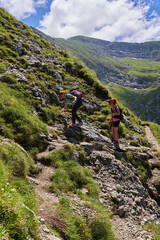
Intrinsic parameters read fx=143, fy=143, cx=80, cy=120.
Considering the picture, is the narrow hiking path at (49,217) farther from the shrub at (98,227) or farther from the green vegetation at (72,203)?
Result: the shrub at (98,227)

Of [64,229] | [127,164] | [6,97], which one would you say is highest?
[6,97]

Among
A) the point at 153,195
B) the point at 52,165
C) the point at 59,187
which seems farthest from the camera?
the point at 153,195

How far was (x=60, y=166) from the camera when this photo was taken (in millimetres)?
9641

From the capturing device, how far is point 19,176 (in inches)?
275

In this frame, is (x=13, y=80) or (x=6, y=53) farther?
(x=6, y=53)

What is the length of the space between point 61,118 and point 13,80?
591 centimetres

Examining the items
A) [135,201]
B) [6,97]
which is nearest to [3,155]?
[6,97]

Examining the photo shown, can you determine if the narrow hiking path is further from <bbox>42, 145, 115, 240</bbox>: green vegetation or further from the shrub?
the shrub

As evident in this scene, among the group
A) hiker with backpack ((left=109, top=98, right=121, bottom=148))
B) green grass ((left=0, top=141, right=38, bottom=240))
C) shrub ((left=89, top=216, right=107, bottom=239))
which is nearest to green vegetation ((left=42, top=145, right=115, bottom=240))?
shrub ((left=89, top=216, right=107, bottom=239))

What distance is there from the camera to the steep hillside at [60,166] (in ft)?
19.3

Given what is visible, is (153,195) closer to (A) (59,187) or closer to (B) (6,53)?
(A) (59,187)

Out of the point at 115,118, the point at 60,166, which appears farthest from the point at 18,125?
the point at 115,118

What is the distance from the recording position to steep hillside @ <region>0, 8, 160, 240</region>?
231 inches

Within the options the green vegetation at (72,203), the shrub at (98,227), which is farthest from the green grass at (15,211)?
the shrub at (98,227)
